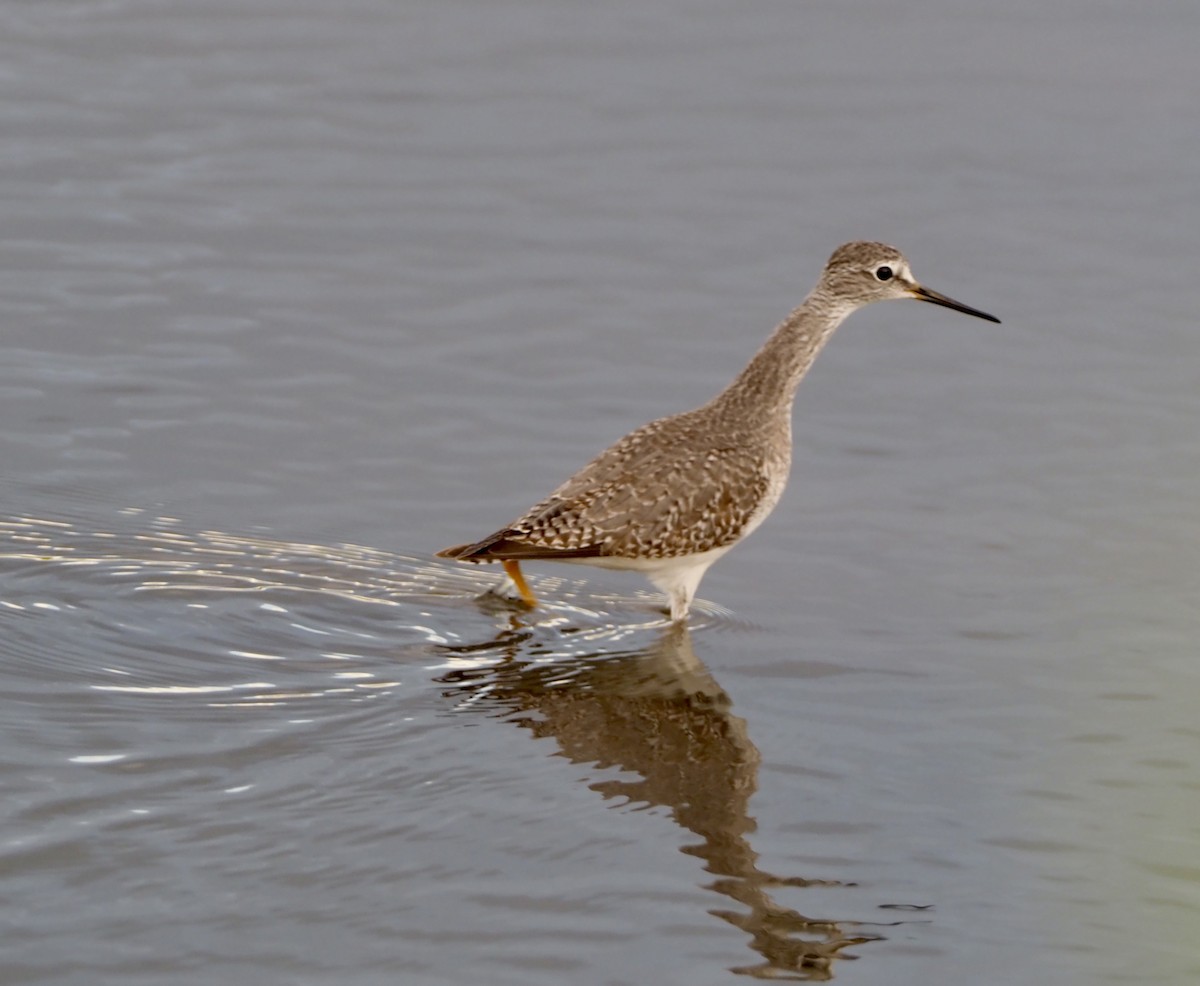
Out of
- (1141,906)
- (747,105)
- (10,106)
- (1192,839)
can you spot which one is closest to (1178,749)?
(1192,839)

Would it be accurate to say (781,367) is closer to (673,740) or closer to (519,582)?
(519,582)

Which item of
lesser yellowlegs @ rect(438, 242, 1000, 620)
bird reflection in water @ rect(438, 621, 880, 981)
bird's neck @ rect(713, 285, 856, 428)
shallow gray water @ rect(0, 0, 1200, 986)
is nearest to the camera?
bird reflection in water @ rect(438, 621, 880, 981)

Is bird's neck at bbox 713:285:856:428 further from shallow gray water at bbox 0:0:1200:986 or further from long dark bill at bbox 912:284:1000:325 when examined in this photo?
shallow gray water at bbox 0:0:1200:986

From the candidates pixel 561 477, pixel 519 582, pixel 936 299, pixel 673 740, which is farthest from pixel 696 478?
pixel 936 299

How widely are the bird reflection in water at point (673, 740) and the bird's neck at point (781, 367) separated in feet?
4.48

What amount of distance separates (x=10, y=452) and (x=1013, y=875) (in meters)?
6.31

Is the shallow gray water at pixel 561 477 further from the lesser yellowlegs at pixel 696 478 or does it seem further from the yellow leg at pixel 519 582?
the lesser yellowlegs at pixel 696 478

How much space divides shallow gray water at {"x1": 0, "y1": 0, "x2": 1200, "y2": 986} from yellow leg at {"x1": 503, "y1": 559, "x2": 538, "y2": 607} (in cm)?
14

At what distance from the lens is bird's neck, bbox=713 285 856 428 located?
10727 millimetres

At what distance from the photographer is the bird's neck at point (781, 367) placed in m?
10.7

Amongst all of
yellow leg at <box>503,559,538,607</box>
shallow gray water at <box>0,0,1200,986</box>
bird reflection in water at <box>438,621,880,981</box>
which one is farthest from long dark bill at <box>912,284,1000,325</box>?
yellow leg at <box>503,559,538,607</box>

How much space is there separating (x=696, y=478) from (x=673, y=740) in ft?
6.11

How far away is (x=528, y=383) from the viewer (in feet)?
40.7

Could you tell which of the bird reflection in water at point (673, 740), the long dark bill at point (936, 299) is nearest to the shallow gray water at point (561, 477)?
the bird reflection in water at point (673, 740)
